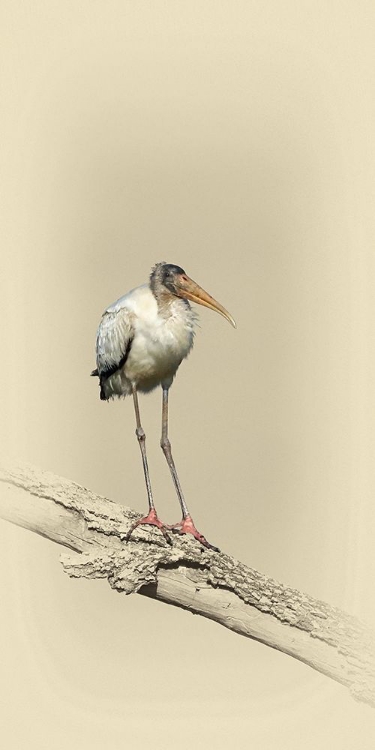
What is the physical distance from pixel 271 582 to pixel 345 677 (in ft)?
2.32

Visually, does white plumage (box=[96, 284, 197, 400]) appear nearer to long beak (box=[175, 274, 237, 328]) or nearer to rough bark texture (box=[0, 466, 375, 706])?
long beak (box=[175, 274, 237, 328])

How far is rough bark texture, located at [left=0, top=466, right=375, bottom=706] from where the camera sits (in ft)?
18.3

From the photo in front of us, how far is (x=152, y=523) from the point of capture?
19.0ft

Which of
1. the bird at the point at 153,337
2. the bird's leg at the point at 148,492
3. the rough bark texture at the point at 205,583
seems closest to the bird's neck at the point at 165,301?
the bird at the point at 153,337

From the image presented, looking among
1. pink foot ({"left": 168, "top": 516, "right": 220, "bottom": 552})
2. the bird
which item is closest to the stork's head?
Answer: the bird

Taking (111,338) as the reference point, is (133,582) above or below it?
below

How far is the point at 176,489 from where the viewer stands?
20.6 feet

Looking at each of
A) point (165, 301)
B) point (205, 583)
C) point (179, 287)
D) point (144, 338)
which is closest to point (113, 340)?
point (144, 338)

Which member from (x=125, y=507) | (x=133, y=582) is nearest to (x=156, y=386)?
(x=125, y=507)

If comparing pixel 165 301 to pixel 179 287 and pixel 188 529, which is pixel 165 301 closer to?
pixel 179 287

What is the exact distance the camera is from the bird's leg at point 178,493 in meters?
5.96

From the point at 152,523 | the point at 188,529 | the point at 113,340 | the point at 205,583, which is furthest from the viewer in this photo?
the point at 113,340

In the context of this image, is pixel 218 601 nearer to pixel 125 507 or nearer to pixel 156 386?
pixel 125 507

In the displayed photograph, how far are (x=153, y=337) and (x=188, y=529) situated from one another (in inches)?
48.3
